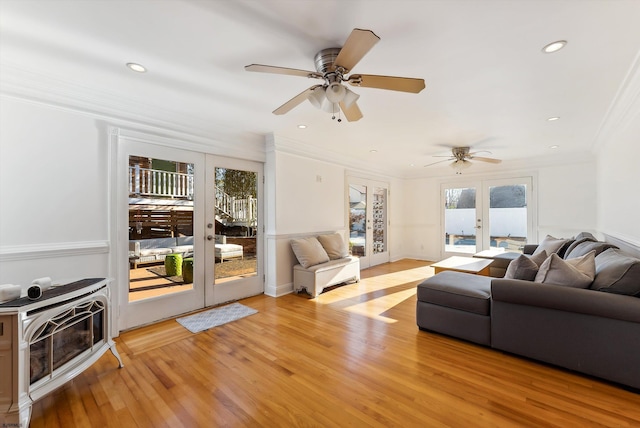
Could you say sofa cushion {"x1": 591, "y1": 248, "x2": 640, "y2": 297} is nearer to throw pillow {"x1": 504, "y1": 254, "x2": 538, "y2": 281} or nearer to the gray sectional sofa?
the gray sectional sofa

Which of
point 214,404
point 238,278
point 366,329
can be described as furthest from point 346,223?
point 214,404

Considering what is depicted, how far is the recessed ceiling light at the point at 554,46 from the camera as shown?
1.95 m

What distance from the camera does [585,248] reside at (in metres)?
3.04

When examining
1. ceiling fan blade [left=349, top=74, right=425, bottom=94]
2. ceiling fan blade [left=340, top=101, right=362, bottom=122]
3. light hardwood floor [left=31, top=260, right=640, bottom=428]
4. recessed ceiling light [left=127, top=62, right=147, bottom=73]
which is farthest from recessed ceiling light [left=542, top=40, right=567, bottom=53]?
recessed ceiling light [left=127, top=62, right=147, bottom=73]

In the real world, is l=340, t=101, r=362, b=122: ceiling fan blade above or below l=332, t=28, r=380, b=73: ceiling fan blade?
below

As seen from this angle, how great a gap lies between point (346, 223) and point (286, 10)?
4.43 meters

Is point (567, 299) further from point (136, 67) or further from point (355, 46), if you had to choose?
point (136, 67)

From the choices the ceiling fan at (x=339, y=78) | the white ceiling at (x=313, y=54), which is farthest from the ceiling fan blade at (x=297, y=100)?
the white ceiling at (x=313, y=54)

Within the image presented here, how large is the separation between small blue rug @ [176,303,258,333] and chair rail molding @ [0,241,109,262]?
1.19 m

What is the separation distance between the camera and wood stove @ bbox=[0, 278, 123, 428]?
157 centimetres

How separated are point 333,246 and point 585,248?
3288 mm

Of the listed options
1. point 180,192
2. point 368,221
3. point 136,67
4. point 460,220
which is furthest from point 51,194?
point 460,220

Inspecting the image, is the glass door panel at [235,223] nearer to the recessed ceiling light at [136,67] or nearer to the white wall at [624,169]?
the recessed ceiling light at [136,67]

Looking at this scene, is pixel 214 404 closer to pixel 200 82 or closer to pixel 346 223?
pixel 200 82
